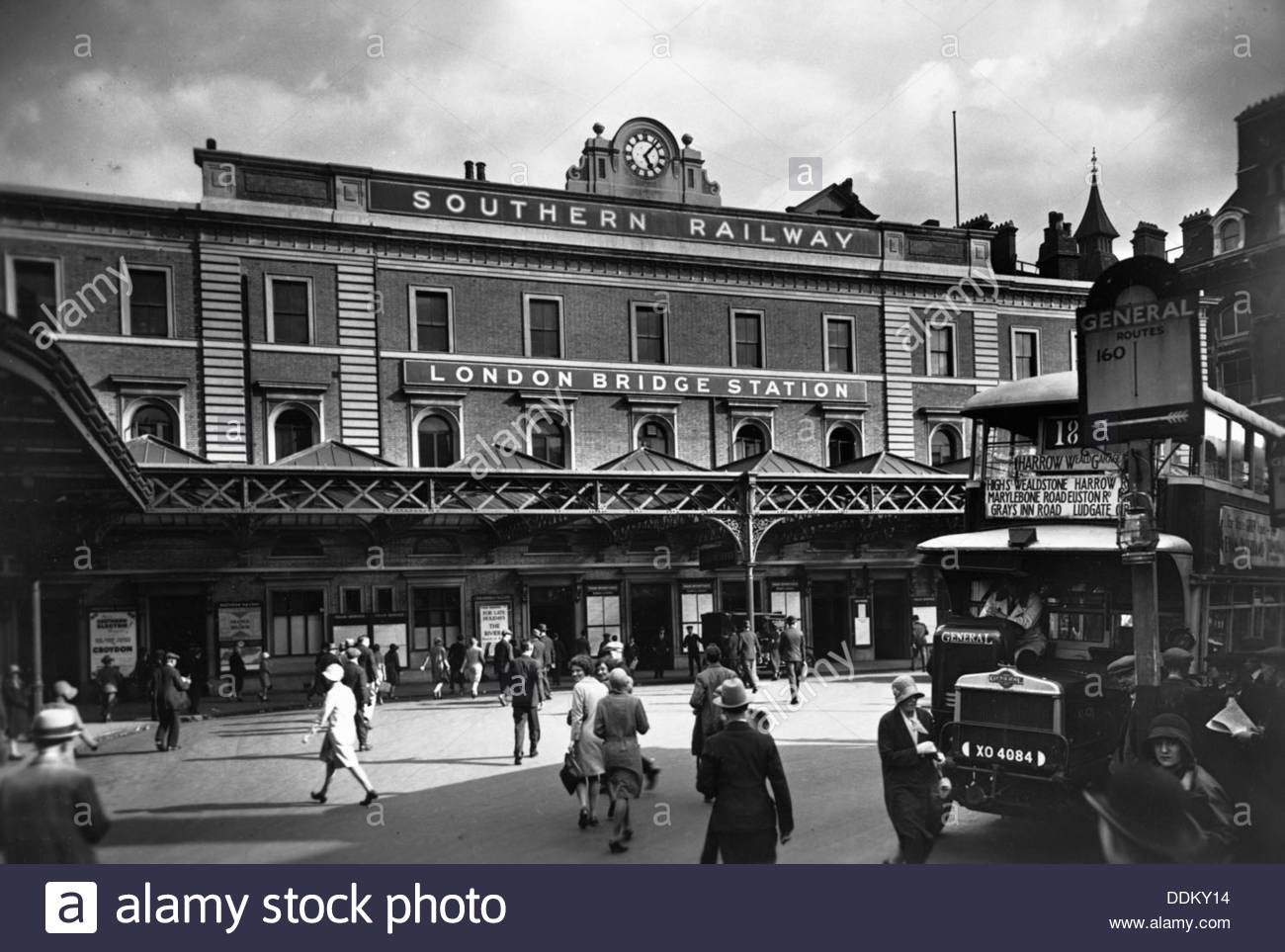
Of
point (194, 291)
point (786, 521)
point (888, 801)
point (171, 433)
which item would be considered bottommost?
point (888, 801)

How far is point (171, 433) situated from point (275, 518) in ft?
11.2

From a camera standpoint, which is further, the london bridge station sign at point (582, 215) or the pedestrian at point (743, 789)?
the london bridge station sign at point (582, 215)

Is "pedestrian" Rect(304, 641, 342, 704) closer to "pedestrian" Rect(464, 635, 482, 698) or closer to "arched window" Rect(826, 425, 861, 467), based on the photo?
"pedestrian" Rect(464, 635, 482, 698)

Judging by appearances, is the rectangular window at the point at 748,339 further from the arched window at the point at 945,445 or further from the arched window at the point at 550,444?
the arched window at the point at 945,445

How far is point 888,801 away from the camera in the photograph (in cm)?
797

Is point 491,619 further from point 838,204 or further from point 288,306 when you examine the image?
point 838,204

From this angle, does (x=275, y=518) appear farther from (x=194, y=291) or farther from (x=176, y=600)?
(x=194, y=291)

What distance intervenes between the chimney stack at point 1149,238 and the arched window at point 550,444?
14933 mm

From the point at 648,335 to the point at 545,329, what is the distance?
2.37 m

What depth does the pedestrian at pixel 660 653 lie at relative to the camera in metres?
25.1

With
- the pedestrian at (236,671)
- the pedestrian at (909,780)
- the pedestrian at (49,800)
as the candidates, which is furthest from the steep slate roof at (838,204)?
the pedestrian at (49,800)

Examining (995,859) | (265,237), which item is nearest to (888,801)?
(995,859)

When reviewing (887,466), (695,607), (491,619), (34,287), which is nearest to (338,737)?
(34,287)

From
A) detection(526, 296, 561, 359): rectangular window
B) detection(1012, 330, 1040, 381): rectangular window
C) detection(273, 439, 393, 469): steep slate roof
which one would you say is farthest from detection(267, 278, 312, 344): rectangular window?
detection(1012, 330, 1040, 381): rectangular window
